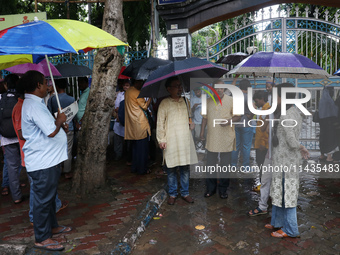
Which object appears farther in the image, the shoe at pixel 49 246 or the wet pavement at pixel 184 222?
the wet pavement at pixel 184 222

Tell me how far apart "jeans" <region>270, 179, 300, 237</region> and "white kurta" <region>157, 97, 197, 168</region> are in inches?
58.2

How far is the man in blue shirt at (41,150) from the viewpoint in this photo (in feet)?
11.1

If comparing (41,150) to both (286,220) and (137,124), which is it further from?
(286,220)

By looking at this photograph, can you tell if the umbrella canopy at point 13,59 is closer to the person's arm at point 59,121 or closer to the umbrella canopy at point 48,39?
the umbrella canopy at point 48,39

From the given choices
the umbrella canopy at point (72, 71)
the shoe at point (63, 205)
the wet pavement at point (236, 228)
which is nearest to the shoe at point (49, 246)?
the wet pavement at point (236, 228)

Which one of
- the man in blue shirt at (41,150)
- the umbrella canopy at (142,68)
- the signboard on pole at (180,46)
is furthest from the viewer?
the signboard on pole at (180,46)

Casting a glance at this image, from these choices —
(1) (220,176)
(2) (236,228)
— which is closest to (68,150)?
(1) (220,176)

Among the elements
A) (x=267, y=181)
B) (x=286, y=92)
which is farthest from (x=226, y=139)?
(x=286, y=92)

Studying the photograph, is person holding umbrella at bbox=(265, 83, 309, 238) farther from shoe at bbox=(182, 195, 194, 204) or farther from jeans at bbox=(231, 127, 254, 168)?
jeans at bbox=(231, 127, 254, 168)

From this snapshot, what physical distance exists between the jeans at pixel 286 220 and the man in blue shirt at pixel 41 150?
2506 mm

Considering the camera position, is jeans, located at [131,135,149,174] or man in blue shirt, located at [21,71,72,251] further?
jeans, located at [131,135,149,174]

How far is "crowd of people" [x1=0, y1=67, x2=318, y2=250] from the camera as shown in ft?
11.3

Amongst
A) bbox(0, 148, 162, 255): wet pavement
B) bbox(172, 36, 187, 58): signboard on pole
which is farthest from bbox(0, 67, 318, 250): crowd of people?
bbox(172, 36, 187, 58): signboard on pole

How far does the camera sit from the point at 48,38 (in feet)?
9.89
